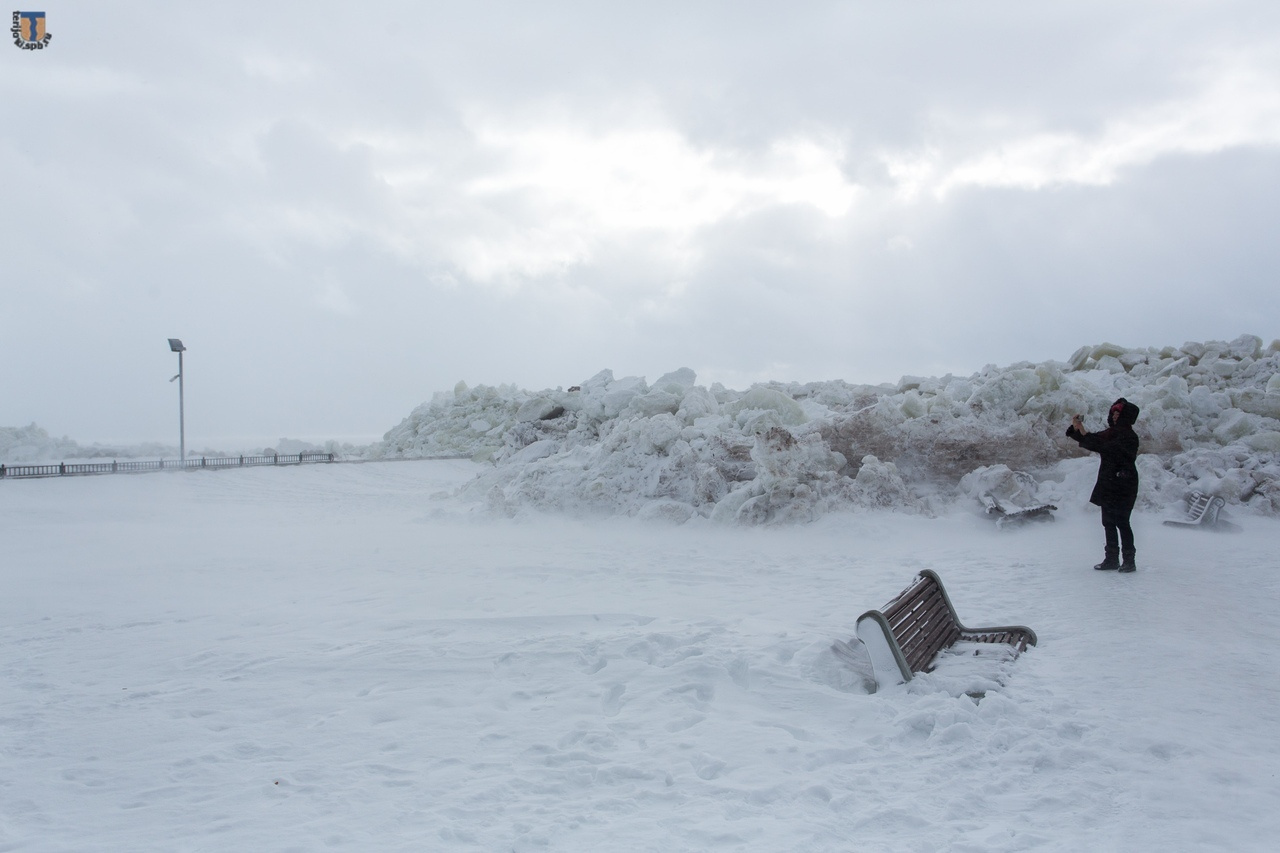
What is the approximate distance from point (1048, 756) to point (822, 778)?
99cm

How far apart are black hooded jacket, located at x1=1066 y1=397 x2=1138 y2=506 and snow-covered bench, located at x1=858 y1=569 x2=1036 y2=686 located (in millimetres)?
2582

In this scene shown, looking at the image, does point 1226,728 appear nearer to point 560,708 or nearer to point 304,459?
point 560,708

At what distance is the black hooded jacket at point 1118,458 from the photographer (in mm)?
7168

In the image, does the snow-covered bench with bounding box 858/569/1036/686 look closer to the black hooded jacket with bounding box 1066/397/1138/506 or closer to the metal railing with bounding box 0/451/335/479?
the black hooded jacket with bounding box 1066/397/1138/506

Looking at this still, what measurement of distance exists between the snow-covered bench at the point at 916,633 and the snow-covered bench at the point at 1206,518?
222 inches

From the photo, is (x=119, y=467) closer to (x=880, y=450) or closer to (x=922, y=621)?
(x=880, y=450)

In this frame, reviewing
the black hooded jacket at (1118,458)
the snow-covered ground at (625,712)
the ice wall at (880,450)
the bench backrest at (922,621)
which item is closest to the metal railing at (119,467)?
the ice wall at (880,450)

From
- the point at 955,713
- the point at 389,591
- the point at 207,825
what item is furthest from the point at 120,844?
the point at 389,591

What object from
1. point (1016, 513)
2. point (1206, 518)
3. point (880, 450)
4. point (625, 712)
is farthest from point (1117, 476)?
point (625, 712)

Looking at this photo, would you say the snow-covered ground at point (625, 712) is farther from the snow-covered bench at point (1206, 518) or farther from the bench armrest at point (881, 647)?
the snow-covered bench at point (1206, 518)

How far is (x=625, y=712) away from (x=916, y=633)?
70.6 inches

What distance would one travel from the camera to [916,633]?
4.72 meters

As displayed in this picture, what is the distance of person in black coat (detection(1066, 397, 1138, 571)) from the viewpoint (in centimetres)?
718

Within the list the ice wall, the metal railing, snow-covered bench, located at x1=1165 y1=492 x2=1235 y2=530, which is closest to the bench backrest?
the ice wall
